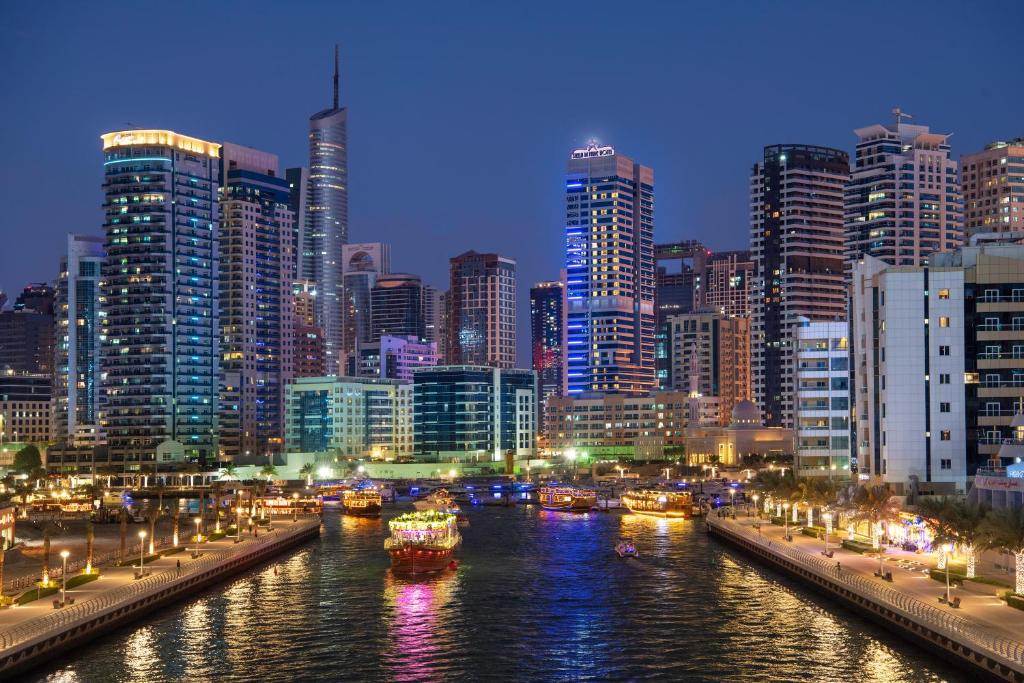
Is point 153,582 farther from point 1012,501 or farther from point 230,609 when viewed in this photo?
point 1012,501

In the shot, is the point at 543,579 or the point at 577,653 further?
the point at 543,579

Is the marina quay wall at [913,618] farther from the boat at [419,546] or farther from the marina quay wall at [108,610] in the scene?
the marina quay wall at [108,610]

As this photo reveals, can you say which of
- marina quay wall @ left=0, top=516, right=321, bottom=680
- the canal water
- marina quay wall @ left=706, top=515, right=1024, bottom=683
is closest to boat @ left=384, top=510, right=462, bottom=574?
the canal water

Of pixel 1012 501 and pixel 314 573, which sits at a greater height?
pixel 1012 501

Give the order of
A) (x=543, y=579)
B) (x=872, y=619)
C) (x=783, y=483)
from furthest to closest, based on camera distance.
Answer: (x=783, y=483) → (x=543, y=579) → (x=872, y=619)

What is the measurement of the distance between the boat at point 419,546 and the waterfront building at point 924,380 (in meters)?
50.7

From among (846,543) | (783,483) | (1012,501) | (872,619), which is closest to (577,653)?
(872,619)

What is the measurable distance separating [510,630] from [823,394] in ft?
353

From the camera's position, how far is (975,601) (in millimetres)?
81375

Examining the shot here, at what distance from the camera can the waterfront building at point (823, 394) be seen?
18488 cm

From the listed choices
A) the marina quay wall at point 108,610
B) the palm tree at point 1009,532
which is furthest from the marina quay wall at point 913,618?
the marina quay wall at point 108,610

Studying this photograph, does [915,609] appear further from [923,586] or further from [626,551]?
[626,551]

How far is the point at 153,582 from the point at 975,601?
215 ft

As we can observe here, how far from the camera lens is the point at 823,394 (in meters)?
186
